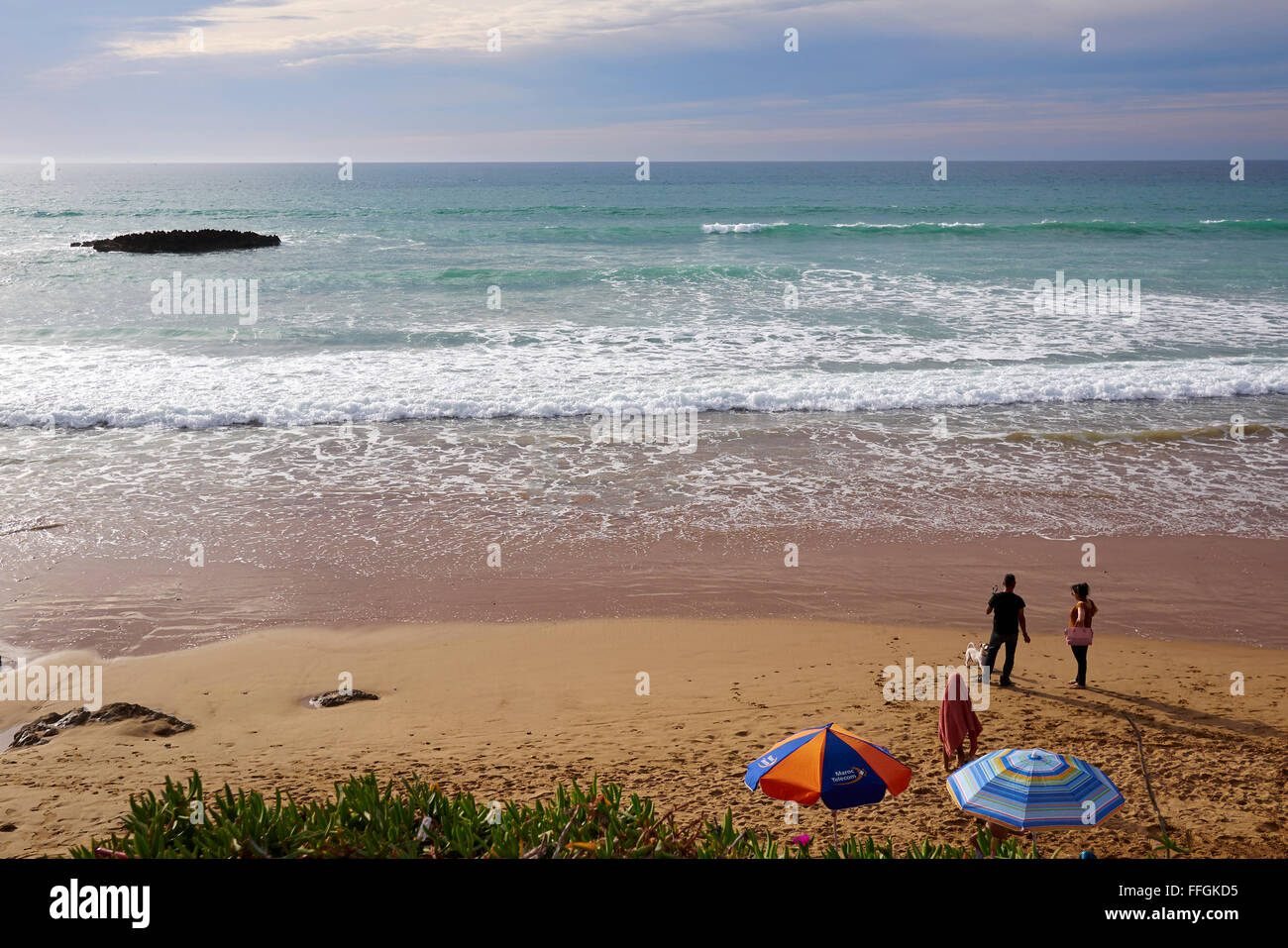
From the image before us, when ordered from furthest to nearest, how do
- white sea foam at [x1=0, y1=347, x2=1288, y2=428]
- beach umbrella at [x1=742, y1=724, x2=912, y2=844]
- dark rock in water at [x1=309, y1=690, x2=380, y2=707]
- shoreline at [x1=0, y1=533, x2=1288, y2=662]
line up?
white sea foam at [x1=0, y1=347, x2=1288, y2=428]
shoreline at [x1=0, y1=533, x2=1288, y2=662]
dark rock in water at [x1=309, y1=690, x2=380, y2=707]
beach umbrella at [x1=742, y1=724, x2=912, y2=844]

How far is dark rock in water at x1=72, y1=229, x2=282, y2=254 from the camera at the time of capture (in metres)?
44.1

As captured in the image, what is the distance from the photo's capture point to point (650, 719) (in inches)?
330

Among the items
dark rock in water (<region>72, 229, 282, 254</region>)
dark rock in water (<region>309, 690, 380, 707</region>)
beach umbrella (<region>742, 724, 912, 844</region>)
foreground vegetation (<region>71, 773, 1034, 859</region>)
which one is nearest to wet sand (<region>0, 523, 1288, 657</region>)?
dark rock in water (<region>309, 690, 380, 707</region>)

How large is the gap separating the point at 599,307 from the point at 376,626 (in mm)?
20952

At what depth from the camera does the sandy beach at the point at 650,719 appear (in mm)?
6773

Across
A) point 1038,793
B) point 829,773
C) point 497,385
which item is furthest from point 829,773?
point 497,385

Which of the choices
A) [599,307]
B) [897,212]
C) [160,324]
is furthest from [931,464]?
[897,212]

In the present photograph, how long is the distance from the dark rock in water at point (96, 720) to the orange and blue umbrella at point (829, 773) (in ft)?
17.9

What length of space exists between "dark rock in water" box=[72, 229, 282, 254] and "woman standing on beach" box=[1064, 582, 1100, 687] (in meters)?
46.3

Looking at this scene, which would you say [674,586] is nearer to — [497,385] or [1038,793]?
[1038,793]

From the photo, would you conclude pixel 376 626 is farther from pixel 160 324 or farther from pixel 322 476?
pixel 160 324

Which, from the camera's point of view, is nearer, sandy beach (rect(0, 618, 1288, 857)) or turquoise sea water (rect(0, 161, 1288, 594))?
sandy beach (rect(0, 618, 1288, 857))

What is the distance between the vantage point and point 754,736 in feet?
26.2

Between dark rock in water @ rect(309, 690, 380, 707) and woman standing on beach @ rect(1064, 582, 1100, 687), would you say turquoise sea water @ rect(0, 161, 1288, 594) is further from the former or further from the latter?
woman standing on beach @ rect(1064, 582, 1100, 687)
